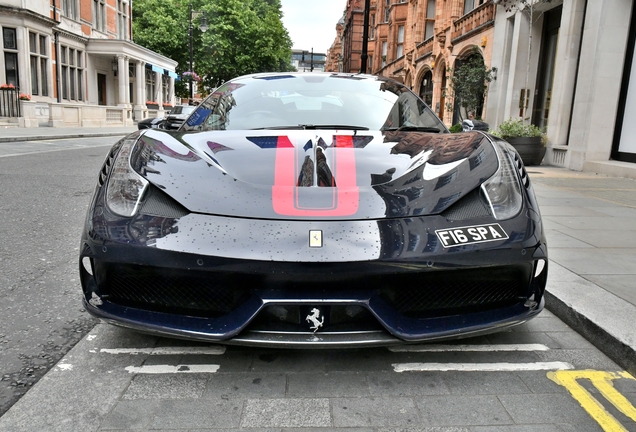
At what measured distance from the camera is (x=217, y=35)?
4419 centimetres

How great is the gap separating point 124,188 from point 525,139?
10876 mm

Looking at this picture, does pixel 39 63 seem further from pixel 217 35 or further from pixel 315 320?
pixel 315 320

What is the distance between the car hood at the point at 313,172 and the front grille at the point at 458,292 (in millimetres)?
294

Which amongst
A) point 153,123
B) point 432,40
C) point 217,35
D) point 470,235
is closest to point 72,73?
point 217,35

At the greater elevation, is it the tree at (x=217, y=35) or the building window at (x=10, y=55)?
the tree at (x=217, y=35)

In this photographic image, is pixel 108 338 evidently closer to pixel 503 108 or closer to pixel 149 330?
pixel 149 330

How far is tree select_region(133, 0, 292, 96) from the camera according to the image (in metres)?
44.4

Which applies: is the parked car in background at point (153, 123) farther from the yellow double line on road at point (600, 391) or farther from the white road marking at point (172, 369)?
the yellow double line on road at point (600, 391)

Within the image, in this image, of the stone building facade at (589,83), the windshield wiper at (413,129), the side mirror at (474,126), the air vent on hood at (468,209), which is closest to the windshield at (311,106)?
the windshield wiper at (413,129)

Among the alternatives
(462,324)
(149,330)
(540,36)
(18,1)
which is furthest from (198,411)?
(18,1)

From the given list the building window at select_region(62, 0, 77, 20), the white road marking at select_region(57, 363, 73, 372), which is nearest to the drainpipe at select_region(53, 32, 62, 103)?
the building window at select_region(62, 0, 77, 20)

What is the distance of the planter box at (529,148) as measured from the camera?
11531mm

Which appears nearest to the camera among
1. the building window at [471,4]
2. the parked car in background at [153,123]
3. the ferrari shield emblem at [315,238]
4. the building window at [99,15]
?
the ferrari shield emblem at [315,238]

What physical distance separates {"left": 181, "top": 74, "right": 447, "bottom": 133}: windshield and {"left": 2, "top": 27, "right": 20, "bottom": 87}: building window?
86.6ft
